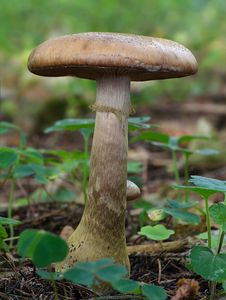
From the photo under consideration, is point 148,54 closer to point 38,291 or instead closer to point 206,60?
point 38,291

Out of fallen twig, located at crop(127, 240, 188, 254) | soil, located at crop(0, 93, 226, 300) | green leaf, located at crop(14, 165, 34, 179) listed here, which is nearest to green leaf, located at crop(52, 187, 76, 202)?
soil, located at crop(0, 93, 226, 300)

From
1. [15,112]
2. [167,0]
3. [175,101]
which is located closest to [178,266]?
[15,112]

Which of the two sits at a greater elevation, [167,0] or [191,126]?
[167,0]

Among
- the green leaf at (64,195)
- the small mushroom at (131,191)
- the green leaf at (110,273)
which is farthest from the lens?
the green leaf at (64,195)

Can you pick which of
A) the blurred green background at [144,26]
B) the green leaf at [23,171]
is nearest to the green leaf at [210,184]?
the green leaf at [23,171]

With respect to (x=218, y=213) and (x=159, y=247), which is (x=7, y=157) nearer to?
(x=159, y=247)

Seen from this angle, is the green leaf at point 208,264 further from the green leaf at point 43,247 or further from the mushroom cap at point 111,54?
Answer: the mushroom cap at point 111,54

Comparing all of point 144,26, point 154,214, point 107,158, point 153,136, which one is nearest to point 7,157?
point 107,158
